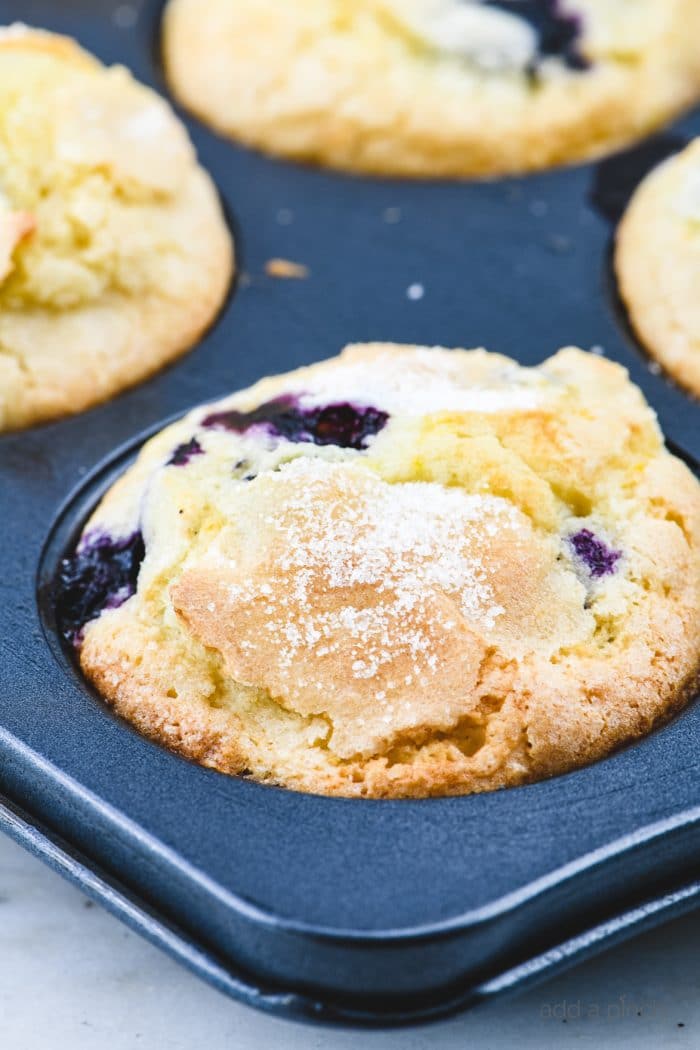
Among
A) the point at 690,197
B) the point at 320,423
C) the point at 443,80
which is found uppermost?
the point at 690,197

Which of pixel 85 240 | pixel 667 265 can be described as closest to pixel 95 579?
pixel 85 240

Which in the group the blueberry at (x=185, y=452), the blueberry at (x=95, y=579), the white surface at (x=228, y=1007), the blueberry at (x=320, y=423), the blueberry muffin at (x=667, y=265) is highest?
the blueberry muffin at (x=667, y=265)

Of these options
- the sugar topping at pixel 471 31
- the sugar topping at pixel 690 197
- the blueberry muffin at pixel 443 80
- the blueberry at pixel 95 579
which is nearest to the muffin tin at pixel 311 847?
the blueberry at pixel 95 579

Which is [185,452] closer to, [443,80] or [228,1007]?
[228,1007]

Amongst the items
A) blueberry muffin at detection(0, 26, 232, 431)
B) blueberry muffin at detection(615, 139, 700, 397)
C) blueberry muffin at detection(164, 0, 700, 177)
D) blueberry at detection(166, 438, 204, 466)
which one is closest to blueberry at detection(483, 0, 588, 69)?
blueberry muffin at detection(164, 0, 700, 177)

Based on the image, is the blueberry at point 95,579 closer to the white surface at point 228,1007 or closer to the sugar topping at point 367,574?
the sugar topping at point 367,574
